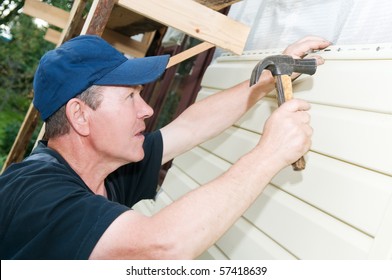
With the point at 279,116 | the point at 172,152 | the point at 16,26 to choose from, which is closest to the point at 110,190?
the point at 172,152

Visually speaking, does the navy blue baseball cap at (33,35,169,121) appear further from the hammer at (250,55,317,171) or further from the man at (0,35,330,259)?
the hammer at (250,55,317,171)

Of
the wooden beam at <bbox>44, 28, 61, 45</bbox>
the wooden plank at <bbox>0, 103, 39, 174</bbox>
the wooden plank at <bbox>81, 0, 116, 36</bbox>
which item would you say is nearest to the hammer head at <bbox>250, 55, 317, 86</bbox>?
the wooden plank at <bbox>81, 0, 116, 36</bbox>

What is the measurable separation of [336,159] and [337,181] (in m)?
0.10

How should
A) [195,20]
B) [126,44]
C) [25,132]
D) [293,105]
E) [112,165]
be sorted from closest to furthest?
[293,105] → [112,165] → [195,20] → [25,132] → [126,44]

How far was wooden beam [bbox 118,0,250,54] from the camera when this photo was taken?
197 centimetres

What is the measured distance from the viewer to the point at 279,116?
1376 millimetres

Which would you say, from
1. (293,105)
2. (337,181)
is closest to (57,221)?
(293,105)

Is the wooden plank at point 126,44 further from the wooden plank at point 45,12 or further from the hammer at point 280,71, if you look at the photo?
the hammer at point 280,71

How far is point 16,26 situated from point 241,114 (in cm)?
1723

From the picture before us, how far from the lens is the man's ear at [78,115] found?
5.70ft

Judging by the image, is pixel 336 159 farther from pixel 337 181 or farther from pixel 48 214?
pixel 48 214

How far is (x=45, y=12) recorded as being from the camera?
427cm

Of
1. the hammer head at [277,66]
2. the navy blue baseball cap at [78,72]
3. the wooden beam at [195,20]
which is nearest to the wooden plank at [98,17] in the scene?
the wooden beam at [195,20]
